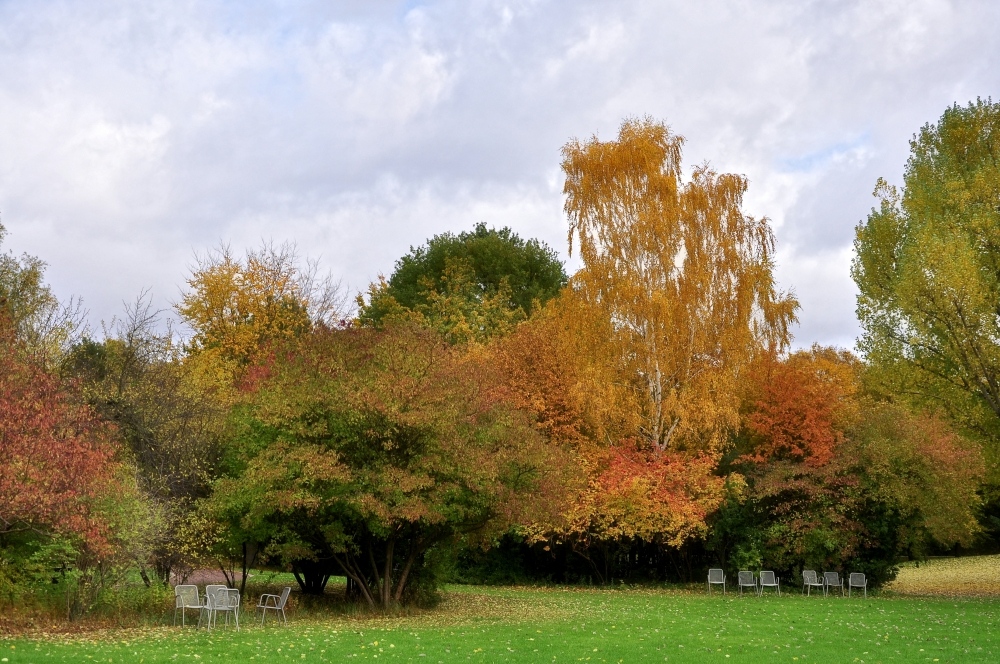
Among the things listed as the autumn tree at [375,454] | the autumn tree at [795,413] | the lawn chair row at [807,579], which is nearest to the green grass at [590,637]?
the autumn tree at [375,454]

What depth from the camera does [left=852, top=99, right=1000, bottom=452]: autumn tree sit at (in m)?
23.1

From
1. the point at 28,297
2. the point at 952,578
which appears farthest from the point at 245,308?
the point at 952,578

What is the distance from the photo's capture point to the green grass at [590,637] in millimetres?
13648

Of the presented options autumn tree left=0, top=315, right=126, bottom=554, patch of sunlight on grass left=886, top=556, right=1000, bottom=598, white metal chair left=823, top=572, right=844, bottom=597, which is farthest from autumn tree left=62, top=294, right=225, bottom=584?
patch of sunlight on grass left=886, top=556, right=1000, bottom=598

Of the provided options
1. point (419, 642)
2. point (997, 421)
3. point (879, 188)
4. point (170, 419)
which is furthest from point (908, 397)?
point (170, 419)

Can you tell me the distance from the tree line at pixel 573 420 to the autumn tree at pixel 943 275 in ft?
0.32

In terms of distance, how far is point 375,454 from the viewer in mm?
19812

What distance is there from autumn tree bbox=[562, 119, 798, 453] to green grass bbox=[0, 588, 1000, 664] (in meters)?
8.43

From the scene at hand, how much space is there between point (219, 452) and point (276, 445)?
459cm

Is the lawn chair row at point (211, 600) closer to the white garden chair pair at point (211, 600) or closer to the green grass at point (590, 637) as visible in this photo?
the white garden chair pair at point (211, 600)

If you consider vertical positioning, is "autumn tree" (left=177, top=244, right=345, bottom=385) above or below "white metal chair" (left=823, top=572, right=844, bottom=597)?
above

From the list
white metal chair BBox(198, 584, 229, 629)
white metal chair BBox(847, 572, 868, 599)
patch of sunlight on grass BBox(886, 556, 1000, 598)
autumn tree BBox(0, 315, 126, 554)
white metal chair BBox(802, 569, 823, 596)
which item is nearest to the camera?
autumn tree BBox(0, 315, 126, 554)

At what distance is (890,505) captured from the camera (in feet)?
91.1

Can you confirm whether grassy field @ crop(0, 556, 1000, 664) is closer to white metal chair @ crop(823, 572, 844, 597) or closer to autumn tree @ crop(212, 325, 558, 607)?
white metal chair @ crop(823, 572, 844, 597)
